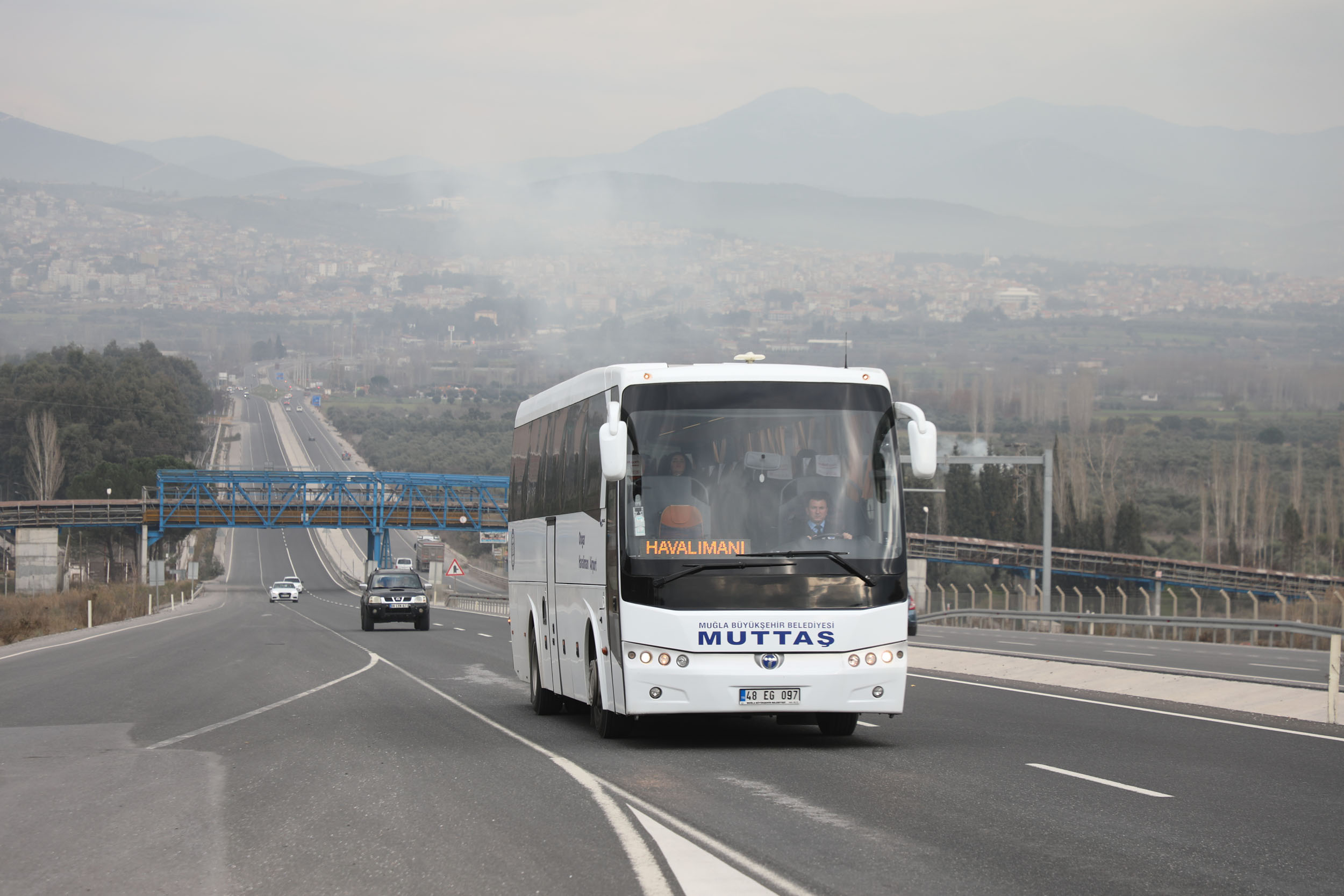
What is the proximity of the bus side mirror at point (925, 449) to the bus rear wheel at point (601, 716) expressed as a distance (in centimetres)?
370

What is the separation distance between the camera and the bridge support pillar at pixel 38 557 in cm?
8525

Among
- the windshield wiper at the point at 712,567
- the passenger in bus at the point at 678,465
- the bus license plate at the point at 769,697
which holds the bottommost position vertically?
the bus license plate at the point at 769,697

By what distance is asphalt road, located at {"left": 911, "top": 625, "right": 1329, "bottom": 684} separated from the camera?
25.7 m

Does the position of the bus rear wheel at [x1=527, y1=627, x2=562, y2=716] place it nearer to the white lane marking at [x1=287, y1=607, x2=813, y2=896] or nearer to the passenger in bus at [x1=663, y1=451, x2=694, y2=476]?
the white lane marking at [x1=287, y1=607, x2=813, y2=896]

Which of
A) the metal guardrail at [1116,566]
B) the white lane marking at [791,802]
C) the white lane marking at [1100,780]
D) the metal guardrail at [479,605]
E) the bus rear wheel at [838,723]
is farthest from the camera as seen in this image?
the metal guardrail at [1116,566]

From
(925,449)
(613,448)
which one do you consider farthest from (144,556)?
(925,449)

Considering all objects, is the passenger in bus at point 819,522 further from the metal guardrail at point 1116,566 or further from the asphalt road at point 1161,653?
the metal guardrail at point 1116,566

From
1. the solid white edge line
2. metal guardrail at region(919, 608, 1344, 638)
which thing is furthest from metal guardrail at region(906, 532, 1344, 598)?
the solid white edge line

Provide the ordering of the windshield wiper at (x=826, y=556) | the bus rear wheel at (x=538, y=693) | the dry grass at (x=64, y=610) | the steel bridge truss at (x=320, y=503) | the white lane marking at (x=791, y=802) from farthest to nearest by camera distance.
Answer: the steel bridge truss at (x=320, y=503), the dry grass at (x=64, y=610), the bus rear wheel at (x=538, y=693), the windshield wiper at (x=826, y=556), the white lane marking at (x=791, y=802)

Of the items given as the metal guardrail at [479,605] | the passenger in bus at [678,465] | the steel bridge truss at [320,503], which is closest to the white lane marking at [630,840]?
the passenger in bus at [678,465]

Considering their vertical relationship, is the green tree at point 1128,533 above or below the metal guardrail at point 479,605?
above

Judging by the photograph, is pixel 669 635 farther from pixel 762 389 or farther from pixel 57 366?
pixel 57 366

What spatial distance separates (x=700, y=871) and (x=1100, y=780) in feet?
15.4

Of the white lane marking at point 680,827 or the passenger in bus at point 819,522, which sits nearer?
the white lane marking at point 680,827
